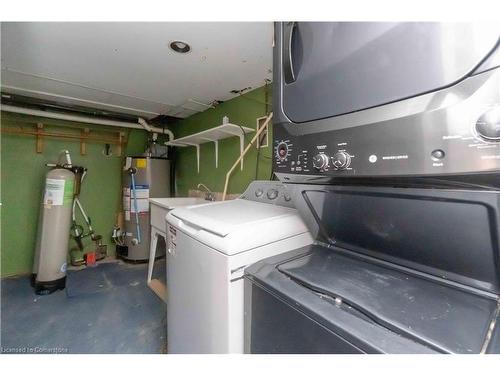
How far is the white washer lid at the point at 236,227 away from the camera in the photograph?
844 millimetres

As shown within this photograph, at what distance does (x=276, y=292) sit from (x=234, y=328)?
0.30 metres

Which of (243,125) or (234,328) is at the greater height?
(243,125)

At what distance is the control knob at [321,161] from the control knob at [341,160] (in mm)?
26

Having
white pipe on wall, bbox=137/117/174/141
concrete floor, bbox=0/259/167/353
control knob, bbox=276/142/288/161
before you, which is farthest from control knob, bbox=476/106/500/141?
white pipe on wall, bbox=137/117/174/141

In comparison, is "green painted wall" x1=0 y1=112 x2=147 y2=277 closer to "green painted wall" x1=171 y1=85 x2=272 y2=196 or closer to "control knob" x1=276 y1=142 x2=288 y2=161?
"green painted wall" x1=171 y1=85 x2=272 y2=196

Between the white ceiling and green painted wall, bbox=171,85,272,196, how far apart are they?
17 centimetres

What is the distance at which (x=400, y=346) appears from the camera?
0.46 meters

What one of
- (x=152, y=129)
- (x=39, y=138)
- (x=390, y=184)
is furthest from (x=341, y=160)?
(x=39, y=138)

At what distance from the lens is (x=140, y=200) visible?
3242mm

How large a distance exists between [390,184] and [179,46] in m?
1.63

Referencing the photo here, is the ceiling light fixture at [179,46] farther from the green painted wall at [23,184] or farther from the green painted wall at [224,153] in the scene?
the green painted wall at [23,184]

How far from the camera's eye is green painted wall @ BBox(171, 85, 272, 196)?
2.21m

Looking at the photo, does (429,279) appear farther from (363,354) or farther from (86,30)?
(86,30)
